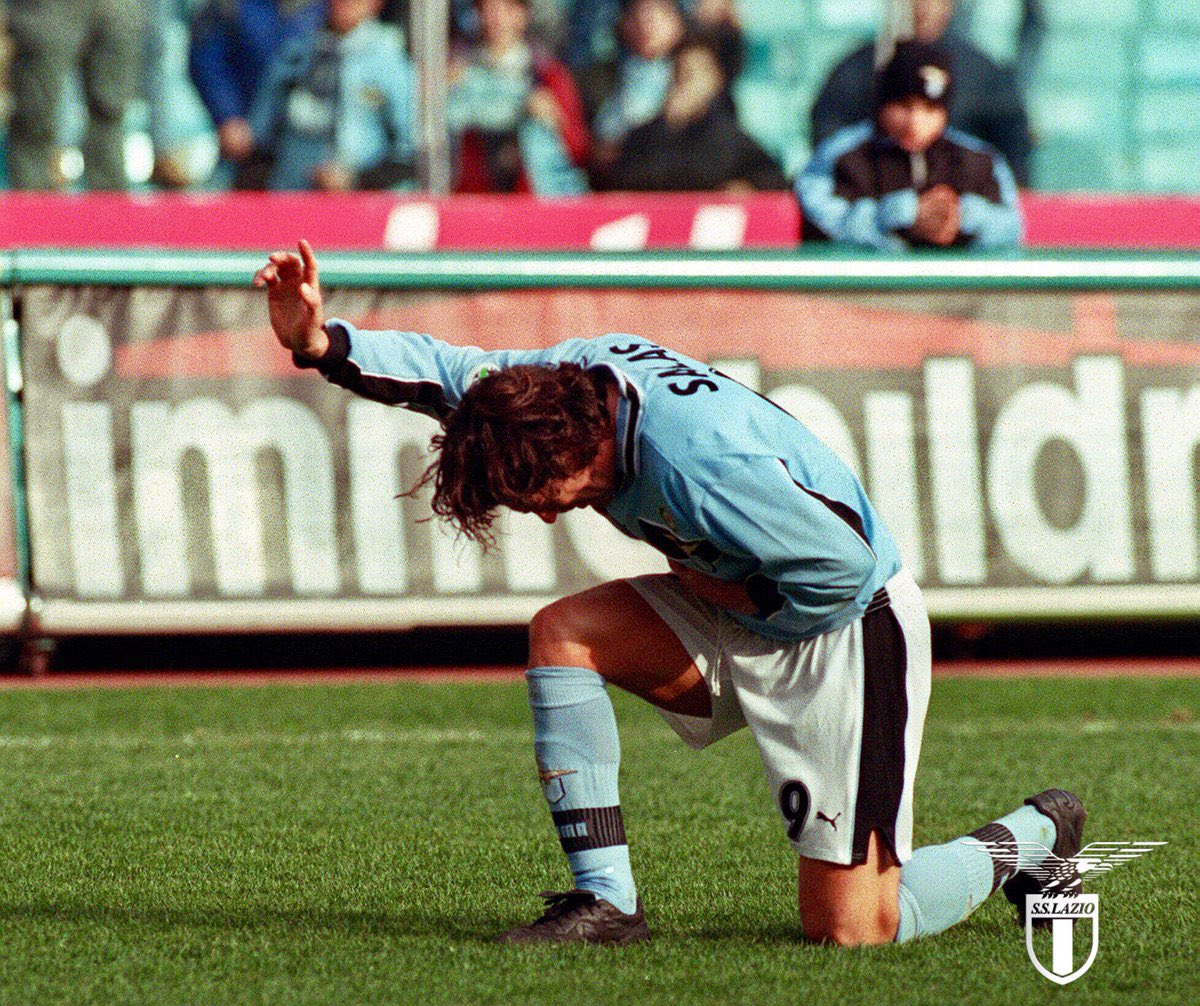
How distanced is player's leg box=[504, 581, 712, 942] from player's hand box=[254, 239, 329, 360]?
712 millimetres

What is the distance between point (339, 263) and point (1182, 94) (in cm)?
476

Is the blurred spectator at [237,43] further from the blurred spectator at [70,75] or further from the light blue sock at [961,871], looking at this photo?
the light blue sock at [961,871]

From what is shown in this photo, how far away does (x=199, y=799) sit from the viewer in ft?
18.6

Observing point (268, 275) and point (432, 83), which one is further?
point (432, 83)

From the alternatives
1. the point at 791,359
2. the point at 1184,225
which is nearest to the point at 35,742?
the point at 791,359

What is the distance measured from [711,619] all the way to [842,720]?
1.11 ft

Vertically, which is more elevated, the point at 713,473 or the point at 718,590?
the point at 713,473

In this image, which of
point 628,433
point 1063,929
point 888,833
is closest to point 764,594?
point 628,433

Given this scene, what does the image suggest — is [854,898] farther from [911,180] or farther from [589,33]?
[589,33]

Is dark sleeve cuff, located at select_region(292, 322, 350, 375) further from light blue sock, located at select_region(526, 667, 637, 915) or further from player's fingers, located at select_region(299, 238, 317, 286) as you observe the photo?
light blue sock, located at select_region(526, 667, 637, 915)

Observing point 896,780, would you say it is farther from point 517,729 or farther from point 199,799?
point 517,729

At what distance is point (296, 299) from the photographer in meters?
3.86

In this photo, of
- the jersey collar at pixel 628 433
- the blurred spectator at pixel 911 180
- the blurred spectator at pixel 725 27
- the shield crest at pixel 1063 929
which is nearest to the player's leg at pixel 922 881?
the shield crest at pixel 1063 929

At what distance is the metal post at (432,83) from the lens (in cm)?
1009
